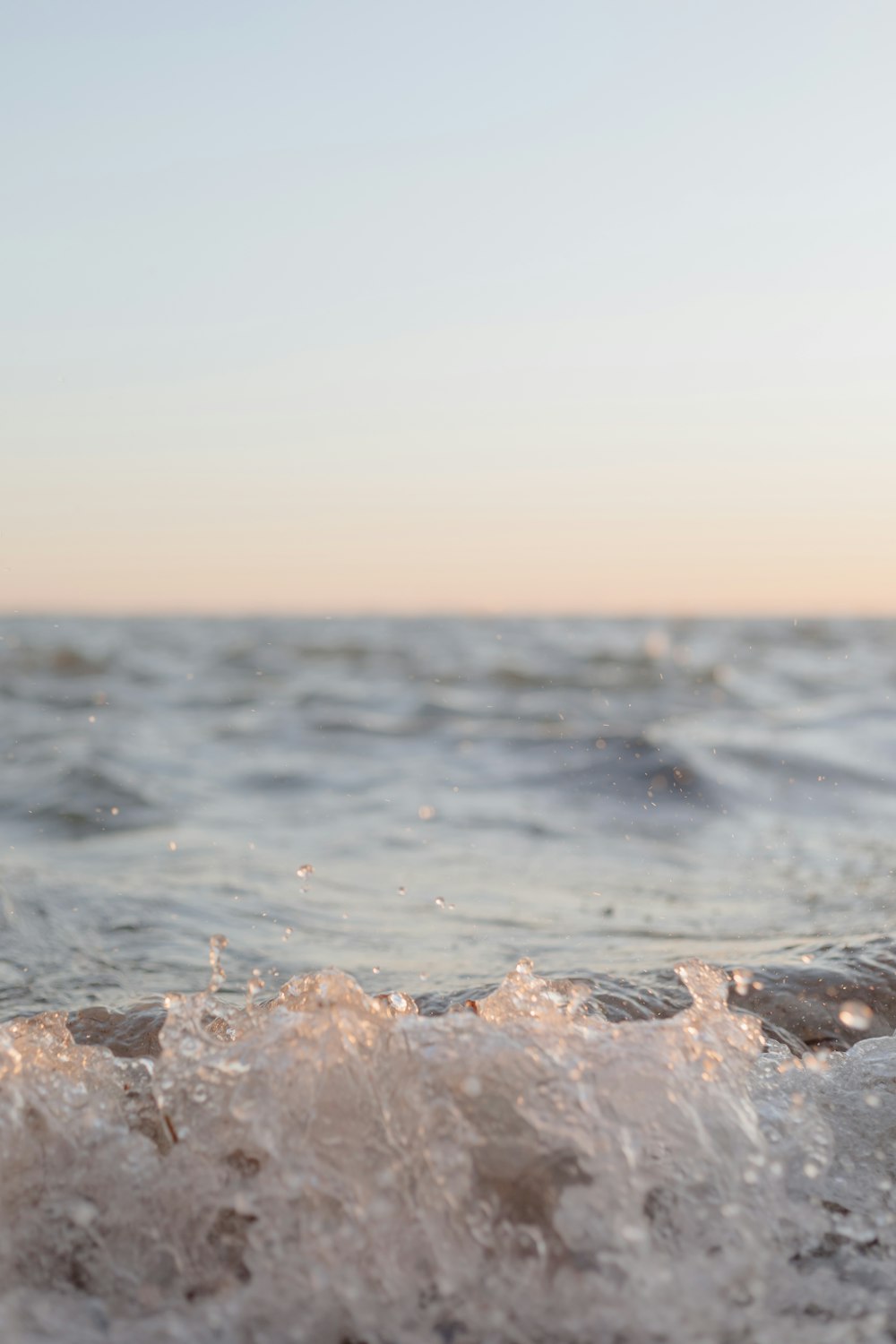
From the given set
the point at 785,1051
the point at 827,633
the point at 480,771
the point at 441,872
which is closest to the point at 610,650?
the point at 827,633

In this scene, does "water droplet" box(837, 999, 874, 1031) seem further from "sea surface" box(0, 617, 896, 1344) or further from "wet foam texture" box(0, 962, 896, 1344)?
"wet foam texture" box(0, 962, 896, 1344)

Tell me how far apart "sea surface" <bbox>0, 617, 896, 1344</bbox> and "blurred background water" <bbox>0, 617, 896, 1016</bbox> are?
0.03 m

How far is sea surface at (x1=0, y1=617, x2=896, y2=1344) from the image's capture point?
1630 millimetres

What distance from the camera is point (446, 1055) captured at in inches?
76.0

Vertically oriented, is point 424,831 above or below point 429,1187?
below

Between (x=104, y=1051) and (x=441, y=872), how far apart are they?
2494mm

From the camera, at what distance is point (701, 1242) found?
1716 mm

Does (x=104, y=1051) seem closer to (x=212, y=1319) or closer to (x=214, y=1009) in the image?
(x=214, y=1009)

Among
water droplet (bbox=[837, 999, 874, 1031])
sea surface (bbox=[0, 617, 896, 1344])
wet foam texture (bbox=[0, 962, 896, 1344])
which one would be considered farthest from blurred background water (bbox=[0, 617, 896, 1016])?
wet foam texture (bbox=[0, 962, 896, 1344])

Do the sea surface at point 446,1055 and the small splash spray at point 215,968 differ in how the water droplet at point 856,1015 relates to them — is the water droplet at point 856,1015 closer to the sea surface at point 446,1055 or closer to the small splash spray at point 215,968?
the sea surface at point 446,1055

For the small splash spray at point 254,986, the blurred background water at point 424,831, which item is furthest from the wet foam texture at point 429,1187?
the blurred background water at point 424,831

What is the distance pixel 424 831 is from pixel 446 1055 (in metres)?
3.50

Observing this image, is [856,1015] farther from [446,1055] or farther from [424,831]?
[424,831]

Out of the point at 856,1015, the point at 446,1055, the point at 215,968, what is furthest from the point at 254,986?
the point at 856,1015
